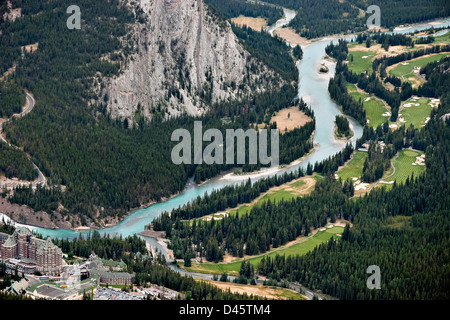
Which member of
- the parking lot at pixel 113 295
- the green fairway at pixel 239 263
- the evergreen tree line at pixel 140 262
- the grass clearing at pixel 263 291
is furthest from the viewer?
the green fairway at pixel 239 263

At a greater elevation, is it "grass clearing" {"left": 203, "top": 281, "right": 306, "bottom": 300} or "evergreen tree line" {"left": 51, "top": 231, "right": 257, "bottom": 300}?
"evergreen tree line" {"left": 51, "top": 231, "right": 257, "bottom": 300}

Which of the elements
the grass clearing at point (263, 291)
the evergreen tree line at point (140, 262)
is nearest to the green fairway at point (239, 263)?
the evergreen tree line at point (140, 262)

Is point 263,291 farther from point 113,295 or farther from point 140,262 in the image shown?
point 113,295

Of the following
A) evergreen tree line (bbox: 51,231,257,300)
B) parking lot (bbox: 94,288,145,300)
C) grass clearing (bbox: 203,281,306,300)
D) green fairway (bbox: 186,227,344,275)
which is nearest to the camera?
parking lot (bbox: 94,288,145,300)

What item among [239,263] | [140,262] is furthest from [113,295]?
[239,263]

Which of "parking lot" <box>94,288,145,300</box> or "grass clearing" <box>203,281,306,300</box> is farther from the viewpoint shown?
"grass clearing" <box>203,281,306,300</box>

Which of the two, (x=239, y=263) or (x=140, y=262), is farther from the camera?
(x=239, y=263)

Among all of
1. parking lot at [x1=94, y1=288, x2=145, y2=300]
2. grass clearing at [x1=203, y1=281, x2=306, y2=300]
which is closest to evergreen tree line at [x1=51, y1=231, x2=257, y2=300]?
grass clearing at [x1=203, y1=281, x2=306, y2=300]

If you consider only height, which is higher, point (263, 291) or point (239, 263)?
point (239, 263)

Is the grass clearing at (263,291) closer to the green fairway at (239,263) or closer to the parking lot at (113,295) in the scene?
the green fairway at (239,263)

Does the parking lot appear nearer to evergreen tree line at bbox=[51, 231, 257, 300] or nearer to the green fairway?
evergreen tree line at bbox=[51, 231, 257, 300]
